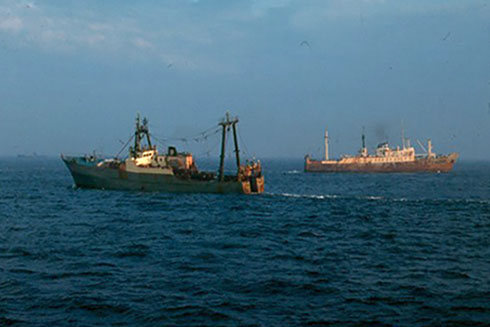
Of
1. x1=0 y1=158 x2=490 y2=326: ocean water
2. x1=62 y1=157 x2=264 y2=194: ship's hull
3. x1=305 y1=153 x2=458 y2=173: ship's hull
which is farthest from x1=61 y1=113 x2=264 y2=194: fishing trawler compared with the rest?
x1=305 y1=153 x2=458 y2=173: ship's hull

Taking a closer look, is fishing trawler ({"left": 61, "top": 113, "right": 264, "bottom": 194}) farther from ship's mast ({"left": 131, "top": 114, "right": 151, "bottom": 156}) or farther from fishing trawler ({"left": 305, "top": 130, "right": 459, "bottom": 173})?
fishing trawler ({"left": 305, "top": 130, "right": 459, "bottom": 173})

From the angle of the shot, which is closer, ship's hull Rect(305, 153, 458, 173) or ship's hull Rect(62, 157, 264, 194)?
ship's hull Rect(62, 157, 264, 194)

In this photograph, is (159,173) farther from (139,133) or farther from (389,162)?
(389,162)

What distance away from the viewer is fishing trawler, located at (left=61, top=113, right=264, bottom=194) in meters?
45.8

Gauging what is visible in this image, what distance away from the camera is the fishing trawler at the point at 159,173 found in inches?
1805

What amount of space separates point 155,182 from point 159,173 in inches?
42.1

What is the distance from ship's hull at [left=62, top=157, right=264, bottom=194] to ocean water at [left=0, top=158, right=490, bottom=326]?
1277 centimetres

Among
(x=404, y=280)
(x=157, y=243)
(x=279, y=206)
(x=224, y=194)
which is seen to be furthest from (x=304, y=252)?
(x=224, y=194)

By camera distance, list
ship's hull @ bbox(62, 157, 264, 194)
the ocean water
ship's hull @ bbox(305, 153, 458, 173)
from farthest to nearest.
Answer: ship's hull @ bbox(305, 153, 458, 173)
ship's hull @ bbox(62, 157, 264, 194)
the ocean water

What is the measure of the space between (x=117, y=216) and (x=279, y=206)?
14674 mm

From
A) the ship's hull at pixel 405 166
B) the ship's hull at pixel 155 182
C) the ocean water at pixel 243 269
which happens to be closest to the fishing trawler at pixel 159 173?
the ship's hull at pixel 155 182

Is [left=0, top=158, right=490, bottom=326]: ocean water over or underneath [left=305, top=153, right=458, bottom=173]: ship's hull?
underneath

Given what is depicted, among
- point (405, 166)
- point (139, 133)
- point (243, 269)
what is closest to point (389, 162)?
point (405, 166)

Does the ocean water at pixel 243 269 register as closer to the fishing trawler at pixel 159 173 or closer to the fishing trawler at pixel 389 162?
the fishing trawler at pixel 159 173
